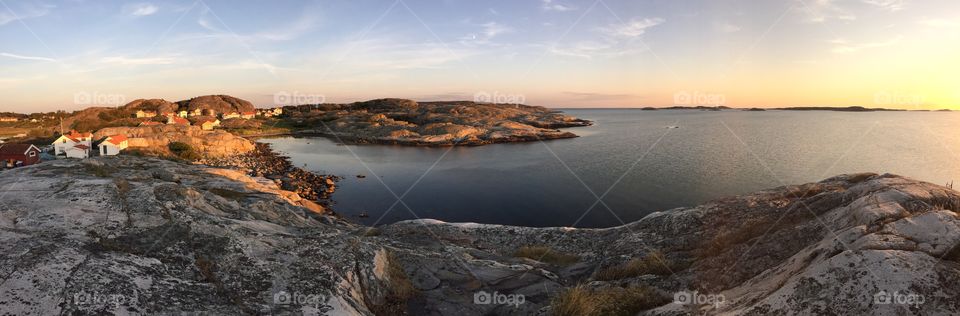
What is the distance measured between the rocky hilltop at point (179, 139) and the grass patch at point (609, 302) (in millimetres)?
74850

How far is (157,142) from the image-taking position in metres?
69.1

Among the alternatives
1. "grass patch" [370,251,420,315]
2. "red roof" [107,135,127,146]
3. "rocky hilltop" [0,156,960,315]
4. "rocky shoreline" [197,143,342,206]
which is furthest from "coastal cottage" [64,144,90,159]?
"grass patch" [370,251,420,315]

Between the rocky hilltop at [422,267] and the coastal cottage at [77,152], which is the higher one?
the rocky hilltop at [422,267]

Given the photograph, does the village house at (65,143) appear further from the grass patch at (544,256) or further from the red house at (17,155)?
the grass patch at (544,256)

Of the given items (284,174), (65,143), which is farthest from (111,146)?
(284,174)

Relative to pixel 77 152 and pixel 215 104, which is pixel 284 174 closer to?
pixel 77 152

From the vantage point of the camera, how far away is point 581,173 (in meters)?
59.8

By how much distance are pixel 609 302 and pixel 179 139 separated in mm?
83525

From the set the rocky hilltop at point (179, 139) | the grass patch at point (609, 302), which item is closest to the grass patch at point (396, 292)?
the grass patch at point (609, 302)

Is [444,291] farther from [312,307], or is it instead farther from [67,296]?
[67,296]

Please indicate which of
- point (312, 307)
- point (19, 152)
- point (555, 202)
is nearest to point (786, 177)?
point (555, 202)

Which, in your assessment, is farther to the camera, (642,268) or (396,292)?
(642,268)

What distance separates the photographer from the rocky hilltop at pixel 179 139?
220 ft

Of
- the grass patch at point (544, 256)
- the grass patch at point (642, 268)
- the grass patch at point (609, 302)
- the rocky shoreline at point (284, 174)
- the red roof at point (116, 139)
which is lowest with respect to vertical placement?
the rocky shoreline at point (284, 174)
